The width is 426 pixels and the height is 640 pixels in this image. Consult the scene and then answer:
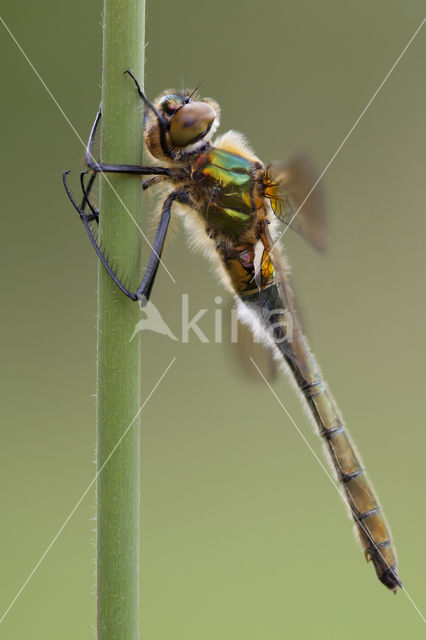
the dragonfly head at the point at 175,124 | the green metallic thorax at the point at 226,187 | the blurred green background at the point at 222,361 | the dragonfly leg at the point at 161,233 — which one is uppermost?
the dragonfly head at the point at 175,124

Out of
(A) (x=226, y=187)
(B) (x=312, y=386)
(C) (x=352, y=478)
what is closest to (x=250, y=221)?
(A) (x=226, y=187)

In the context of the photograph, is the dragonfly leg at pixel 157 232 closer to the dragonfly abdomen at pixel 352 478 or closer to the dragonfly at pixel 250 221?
the dragonfly at pixel 250 221

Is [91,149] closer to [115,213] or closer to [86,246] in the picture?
[115,213]

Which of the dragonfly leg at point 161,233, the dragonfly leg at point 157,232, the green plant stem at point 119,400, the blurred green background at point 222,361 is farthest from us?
the blurred green background at point 222,361

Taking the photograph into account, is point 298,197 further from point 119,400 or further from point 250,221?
point 119,400

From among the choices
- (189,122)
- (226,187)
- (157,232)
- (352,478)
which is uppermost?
(189,122)

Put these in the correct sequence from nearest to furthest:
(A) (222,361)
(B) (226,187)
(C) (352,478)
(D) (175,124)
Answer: (D) (175,124) < (B) (226,187) < (C) (352,478) < (A) (222,361)

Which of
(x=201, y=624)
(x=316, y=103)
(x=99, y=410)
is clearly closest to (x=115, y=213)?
(x=99, y=410)

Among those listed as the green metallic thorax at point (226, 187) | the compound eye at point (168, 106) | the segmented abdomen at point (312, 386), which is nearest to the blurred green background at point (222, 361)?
the segmented abdomen at point (312, 386)
